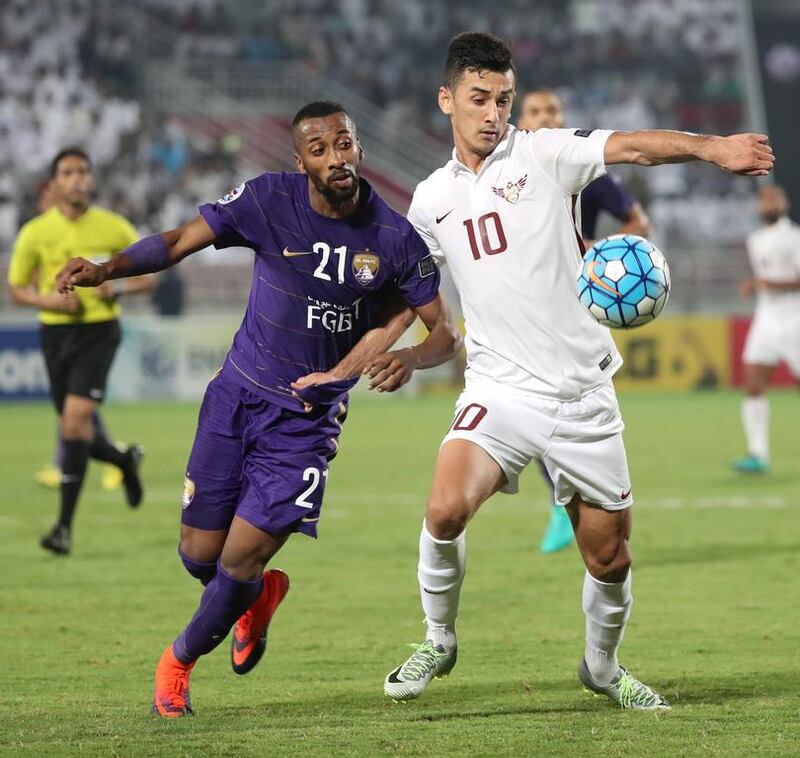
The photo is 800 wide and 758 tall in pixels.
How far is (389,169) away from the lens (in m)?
30.2

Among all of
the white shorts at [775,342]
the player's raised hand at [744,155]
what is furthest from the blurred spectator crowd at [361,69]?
the player's raised hand at [744,155]

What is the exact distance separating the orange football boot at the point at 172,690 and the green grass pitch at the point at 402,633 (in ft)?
0.30

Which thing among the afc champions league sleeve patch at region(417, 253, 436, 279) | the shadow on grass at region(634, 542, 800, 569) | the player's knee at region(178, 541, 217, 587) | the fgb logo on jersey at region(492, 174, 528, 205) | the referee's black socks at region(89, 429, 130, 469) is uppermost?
the fgb logo on jersey at region(492, 174, 528, 205)

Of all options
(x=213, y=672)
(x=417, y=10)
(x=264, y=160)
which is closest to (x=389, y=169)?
(x=264, y=160)

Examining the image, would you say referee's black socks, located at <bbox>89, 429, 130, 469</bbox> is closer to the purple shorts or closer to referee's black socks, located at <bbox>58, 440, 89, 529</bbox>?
referee's black socks, located at <bbox>58, 440, 89, 529</bbox>

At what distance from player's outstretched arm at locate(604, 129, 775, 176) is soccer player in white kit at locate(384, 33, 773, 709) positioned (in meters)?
A: 0.22

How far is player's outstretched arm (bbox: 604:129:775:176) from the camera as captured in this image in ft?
15.3

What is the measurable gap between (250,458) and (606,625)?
1447mm

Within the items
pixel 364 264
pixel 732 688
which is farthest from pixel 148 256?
pixel 732 688

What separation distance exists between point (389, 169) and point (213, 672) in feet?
80.4

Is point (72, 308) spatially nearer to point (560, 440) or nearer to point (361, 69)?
point (560, 440)

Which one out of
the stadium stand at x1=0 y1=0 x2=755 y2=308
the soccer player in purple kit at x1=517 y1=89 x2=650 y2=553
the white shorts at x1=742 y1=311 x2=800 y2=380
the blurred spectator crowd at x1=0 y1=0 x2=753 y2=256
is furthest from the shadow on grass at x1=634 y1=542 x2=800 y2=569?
the blurred spectator crowd at x1=0 y1=0 x2=753 y2=256

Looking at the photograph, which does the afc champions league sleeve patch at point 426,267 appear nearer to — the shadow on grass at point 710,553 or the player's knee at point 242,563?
the player's knee at point 242,563

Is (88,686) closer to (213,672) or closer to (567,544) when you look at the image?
(213,672)
